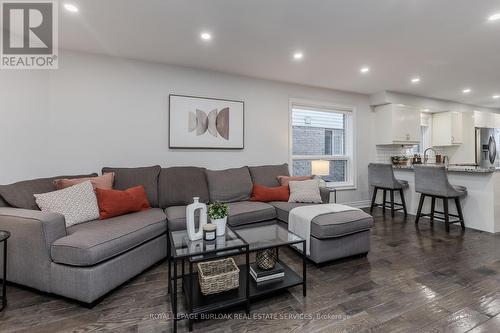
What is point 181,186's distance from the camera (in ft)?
10.2

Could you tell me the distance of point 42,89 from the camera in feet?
9.37

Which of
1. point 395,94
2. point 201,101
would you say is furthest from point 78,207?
point 395,94

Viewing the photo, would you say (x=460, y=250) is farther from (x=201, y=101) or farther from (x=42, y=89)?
(x=42, y=89)

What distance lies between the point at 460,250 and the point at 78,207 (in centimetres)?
409

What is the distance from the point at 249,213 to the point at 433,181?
285 cm

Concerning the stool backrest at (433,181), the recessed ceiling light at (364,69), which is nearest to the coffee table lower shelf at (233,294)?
the stool backrest at (433,181)

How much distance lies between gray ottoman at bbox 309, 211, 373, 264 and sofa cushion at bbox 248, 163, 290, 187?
4.24ft

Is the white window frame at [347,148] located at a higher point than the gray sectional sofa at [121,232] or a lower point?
higher

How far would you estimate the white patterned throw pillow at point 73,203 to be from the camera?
217 centimetres

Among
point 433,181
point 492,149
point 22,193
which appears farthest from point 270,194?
point 492,149

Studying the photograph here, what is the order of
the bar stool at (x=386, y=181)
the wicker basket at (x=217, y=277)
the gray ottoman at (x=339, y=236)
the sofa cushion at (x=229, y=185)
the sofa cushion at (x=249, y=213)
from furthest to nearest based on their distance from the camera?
the bar stool at (x=386, y=181), the sofa cushion at (x=229, y=185), the sofa cushion at (x=249, y=213), the gray ottoman at (x=339, y=236), the wicker basket at (x=217, y=277)

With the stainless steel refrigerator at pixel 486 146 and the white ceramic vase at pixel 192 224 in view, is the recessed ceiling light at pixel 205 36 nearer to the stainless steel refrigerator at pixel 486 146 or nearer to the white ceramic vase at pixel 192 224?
the white ceramic vase at pixel 192 224

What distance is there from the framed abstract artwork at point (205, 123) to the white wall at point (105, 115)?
0.10m

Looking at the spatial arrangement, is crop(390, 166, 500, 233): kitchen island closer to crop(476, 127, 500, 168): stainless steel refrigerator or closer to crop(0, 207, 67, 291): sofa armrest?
crop(476, 127, 500, 168): stainless steel refrigerator
